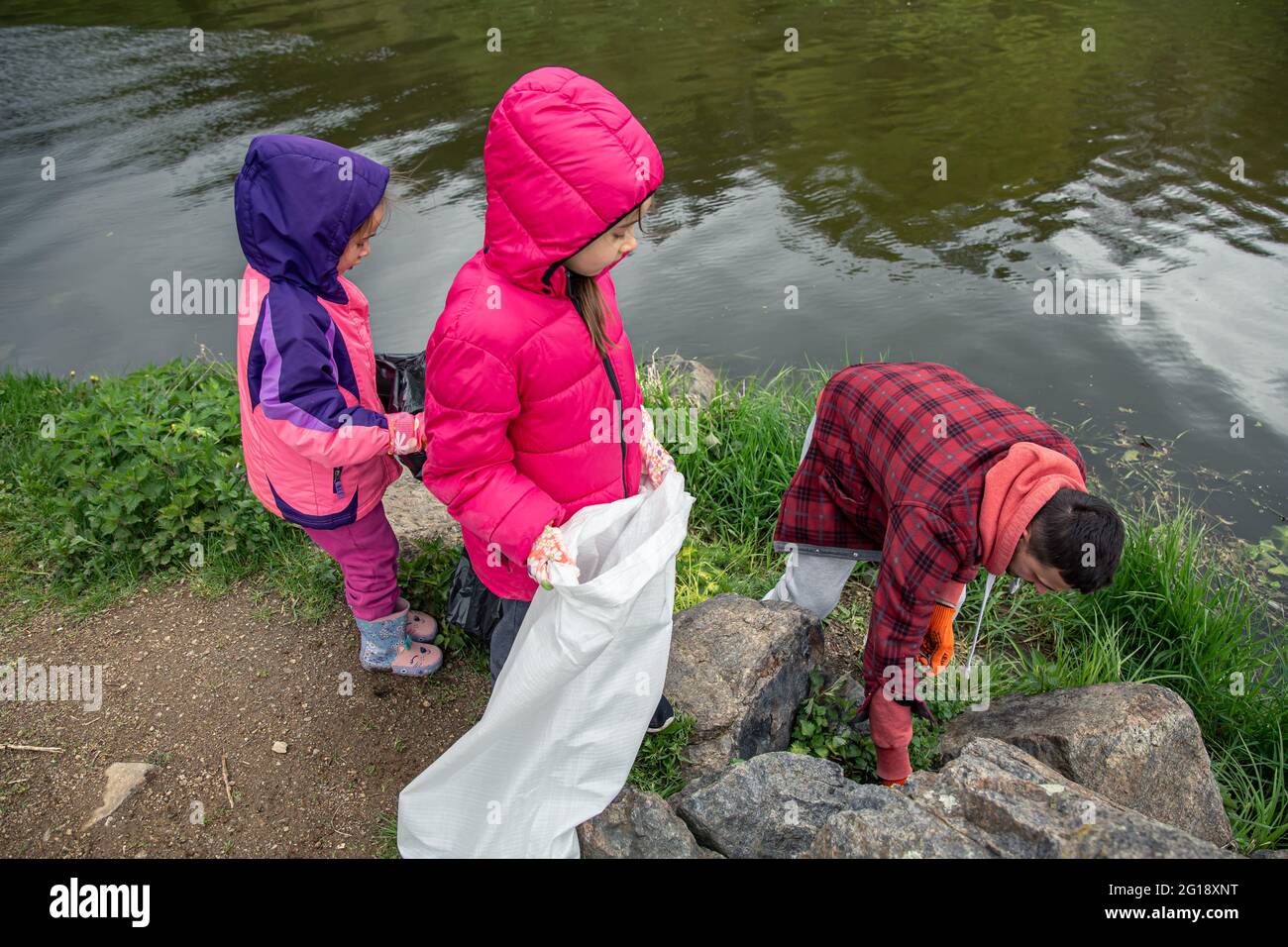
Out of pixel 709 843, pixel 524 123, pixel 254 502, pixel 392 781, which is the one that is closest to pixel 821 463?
pixel 709 843

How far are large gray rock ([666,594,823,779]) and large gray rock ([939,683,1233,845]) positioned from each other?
1.73ft

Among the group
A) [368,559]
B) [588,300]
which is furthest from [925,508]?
[368,559]

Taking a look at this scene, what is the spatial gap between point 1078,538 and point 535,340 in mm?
1287

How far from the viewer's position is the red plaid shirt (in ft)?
7.46

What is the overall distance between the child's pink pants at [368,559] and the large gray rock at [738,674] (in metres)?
0.92

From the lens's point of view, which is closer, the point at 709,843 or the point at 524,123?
the point at 524,123

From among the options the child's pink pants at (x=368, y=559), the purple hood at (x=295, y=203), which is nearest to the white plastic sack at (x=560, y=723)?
the child's pink pants at (x=368, y=559)

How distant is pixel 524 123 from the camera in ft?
6.28

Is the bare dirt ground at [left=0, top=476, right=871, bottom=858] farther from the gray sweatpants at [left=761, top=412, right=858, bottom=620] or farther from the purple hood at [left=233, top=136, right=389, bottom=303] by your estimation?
the purple hood at [left=233, top=136, right=389, bottom=303]

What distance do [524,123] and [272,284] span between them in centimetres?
86

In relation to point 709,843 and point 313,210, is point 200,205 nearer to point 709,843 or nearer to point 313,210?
point 313,210

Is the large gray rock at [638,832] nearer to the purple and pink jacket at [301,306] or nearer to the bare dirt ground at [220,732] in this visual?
the bare dirt ground at [220,732]

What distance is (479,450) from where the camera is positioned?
2.10m

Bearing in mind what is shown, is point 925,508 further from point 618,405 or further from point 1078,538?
point 618,405
